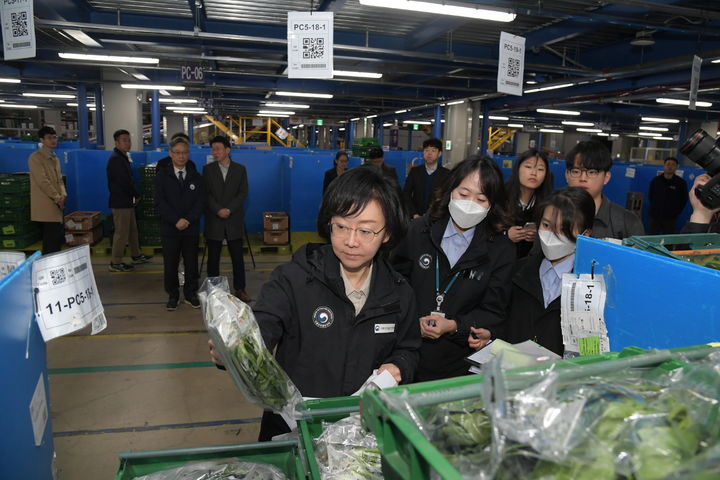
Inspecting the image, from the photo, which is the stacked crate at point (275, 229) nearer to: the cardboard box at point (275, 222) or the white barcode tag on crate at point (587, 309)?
the cardboard box at point (275, 222)

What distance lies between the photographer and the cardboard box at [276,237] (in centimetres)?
870

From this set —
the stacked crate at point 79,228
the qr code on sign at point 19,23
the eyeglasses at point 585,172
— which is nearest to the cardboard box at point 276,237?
the stacked crate at point 79,228

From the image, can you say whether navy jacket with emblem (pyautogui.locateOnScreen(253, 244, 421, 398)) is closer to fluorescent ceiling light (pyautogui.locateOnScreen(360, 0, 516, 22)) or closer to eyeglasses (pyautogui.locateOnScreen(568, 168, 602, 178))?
eyeglasses (pyautogui.locateOnScreen(568, 168, 602, 178))

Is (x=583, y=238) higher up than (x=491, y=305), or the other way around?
(x=583, y=238)

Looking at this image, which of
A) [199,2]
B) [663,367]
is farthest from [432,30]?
[663,367]

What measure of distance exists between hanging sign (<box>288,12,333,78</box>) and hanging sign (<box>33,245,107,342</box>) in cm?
371

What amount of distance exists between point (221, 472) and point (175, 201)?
462 centimetres

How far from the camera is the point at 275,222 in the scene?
870 centimetres

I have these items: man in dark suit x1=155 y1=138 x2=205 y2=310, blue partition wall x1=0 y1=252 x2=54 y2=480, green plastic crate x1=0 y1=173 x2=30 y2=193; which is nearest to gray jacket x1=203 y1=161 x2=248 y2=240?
man in dark suit x1=155 y1=138 x2=205 y2=310

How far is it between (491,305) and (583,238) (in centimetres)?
79

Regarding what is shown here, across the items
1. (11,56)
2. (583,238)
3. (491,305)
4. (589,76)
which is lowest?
(491,305)

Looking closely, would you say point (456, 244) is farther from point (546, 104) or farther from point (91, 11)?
point (546, 104)

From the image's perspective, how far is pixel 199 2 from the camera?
270 inches

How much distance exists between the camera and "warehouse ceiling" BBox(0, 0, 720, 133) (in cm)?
661
